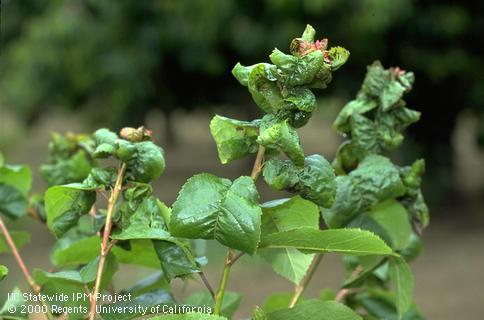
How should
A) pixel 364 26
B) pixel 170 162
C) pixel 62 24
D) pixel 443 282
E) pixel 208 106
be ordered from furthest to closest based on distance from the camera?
pixel 170 162
pixel 208 106
pixel 62 24
pixel 364 26
pixel 443 282

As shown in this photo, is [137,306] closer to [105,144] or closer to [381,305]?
[105,144]

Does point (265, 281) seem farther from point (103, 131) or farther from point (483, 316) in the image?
point (103, 131)

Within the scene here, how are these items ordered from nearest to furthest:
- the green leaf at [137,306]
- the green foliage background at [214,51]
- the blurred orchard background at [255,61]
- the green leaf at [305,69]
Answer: the green leaf at [305,69]
the green leaf at [137,306]
the blurred orchard background at [255,61]
the green foliage background at [214,51]

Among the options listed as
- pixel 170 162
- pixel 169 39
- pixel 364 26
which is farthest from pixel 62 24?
pixel 170 162

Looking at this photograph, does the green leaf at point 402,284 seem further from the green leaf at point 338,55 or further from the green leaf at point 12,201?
the green leaf at point 12,201

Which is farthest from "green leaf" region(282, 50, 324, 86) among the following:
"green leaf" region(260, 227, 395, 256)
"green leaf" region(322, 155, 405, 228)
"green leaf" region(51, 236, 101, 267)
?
"green leaf" region(51, 236, 101, 267)

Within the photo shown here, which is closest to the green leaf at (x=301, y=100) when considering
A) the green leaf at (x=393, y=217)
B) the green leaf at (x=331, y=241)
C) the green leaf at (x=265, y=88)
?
the green leaf at (x=265, y=88)

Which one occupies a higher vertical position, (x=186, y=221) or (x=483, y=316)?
(x=483, y=316)
